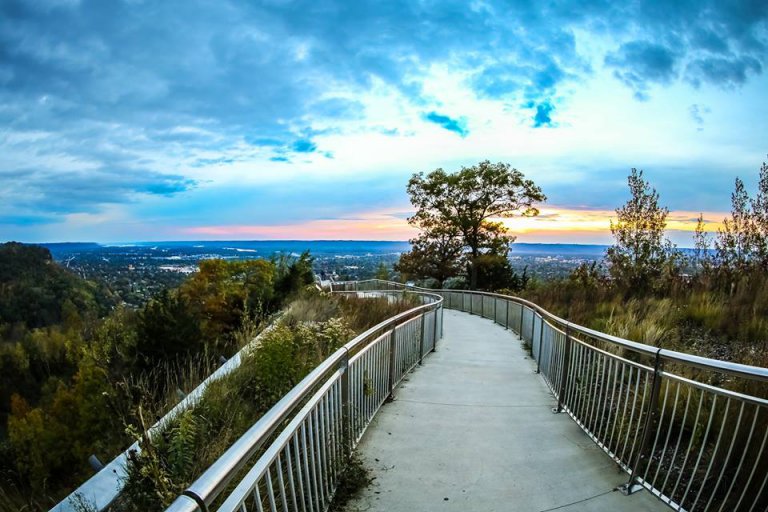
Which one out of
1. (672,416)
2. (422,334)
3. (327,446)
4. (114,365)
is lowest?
(114,365)

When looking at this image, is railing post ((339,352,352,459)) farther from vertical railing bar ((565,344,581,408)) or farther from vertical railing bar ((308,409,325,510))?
vertical railing bar ((565,344,581,408))

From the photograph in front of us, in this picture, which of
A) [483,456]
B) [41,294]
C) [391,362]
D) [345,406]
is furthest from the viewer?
[41,294]

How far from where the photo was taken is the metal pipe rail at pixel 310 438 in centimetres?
170

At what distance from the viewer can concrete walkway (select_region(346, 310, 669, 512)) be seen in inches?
144

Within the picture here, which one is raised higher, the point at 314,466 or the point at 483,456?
the point at 314,466

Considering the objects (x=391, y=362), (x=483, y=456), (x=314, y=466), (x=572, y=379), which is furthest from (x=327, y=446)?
(x=572, y=379)

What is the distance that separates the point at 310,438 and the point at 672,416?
2445 millimetres

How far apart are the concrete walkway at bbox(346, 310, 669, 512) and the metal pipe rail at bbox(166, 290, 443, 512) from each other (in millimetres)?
374

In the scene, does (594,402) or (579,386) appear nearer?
(594,402)

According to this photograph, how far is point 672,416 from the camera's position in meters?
3.06

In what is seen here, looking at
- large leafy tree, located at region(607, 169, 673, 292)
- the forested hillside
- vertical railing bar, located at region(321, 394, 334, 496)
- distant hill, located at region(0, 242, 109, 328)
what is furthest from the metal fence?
distant hill, located at region(0, 242, 109, 328)

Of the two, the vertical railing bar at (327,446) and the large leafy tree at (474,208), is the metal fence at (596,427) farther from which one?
the large leafy tree at (474,208)

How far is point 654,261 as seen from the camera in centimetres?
1418

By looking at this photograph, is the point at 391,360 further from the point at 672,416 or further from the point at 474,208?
the point at 474,208
